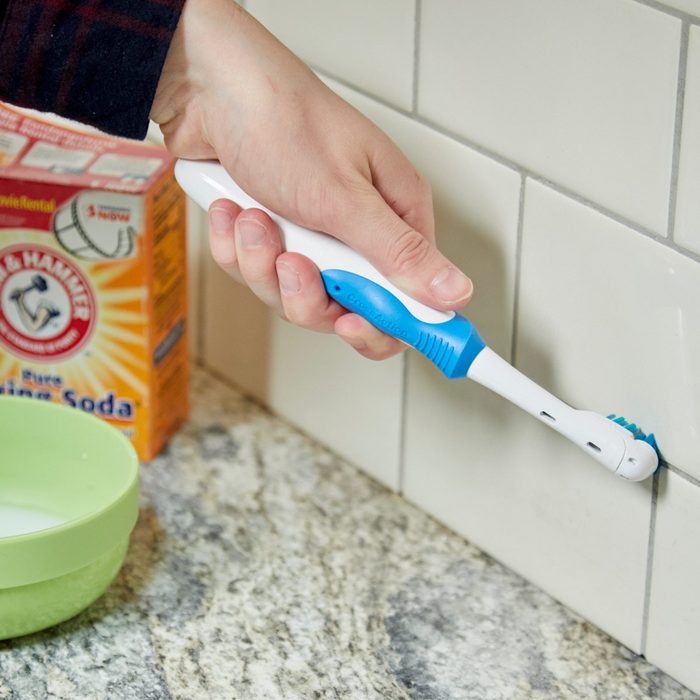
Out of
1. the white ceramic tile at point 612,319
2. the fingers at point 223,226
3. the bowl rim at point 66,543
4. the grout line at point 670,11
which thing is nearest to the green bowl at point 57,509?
the bowl rim at point 66,543

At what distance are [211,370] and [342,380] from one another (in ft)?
0.57

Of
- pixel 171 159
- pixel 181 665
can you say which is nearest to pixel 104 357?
pixel 171 159

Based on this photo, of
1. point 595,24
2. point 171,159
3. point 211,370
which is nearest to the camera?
point 595,24

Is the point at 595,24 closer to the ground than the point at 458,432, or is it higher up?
higher up

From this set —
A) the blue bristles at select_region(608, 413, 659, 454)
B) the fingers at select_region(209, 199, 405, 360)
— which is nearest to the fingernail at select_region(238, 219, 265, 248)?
the fingers at select_region(209, 199, 405, 360)

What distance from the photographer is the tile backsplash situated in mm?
683

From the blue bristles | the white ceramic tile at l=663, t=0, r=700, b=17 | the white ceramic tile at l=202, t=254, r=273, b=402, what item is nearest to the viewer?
the white ceramic tile at l=663, t=0, r=700, b=17

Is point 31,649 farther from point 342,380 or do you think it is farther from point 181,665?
point 342,380

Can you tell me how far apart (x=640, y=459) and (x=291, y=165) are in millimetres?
244

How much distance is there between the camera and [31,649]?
79 cm

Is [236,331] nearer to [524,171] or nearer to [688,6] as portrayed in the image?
[524,171]

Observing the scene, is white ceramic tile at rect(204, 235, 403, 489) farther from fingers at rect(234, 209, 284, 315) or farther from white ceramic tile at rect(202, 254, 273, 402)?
fingers at rect(234, 209, 284, 315)

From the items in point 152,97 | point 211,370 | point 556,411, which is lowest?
point 211,370

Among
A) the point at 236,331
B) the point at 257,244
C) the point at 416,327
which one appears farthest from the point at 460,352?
the point at 236,331
